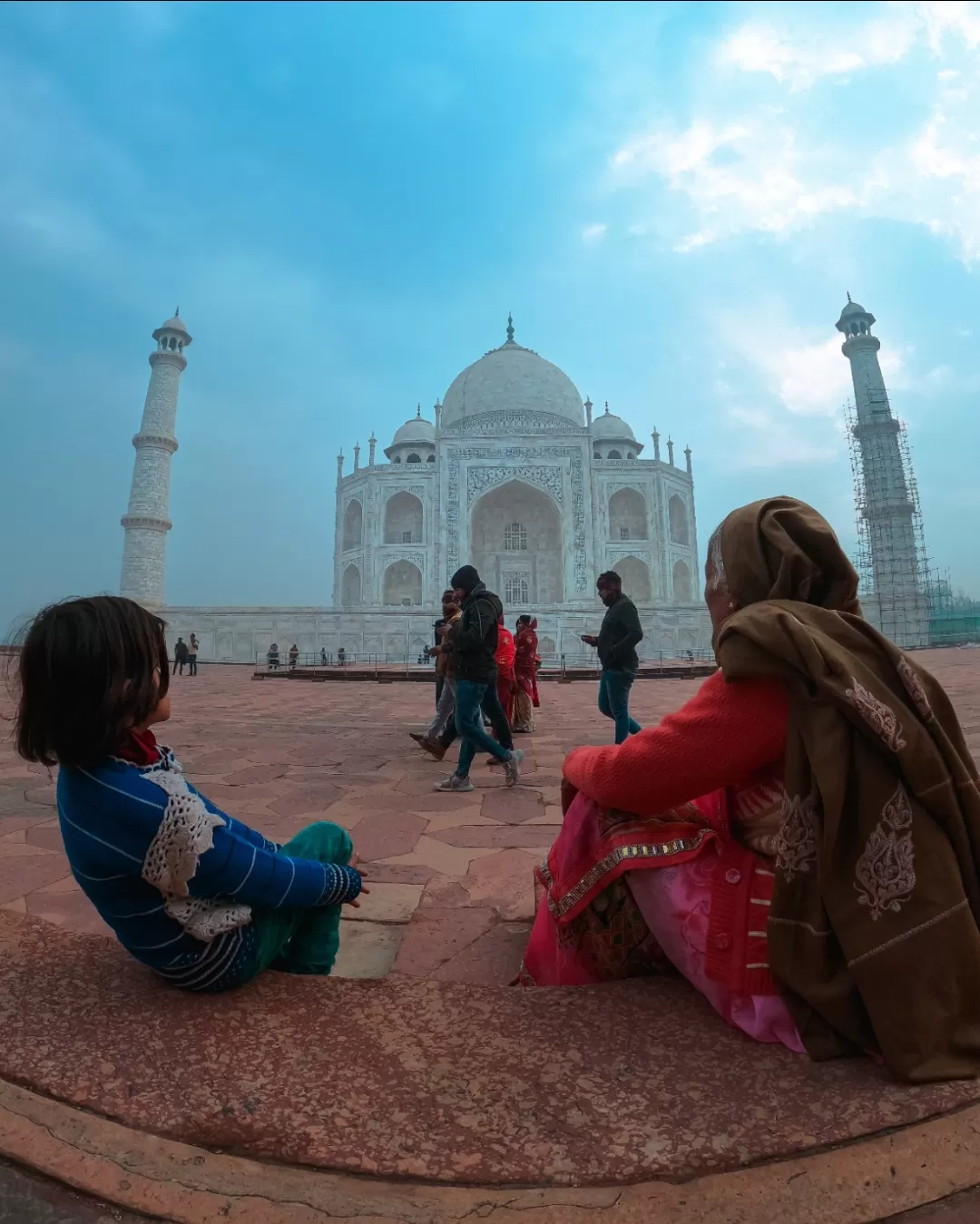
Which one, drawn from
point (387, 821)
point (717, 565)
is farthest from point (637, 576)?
point (717, 565)

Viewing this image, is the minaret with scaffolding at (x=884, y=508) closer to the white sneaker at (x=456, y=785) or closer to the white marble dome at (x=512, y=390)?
the white marble dome at (x=512, y=390)

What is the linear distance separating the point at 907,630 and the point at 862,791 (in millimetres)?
27631

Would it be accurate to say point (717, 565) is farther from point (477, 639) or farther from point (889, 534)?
point (889, 534)

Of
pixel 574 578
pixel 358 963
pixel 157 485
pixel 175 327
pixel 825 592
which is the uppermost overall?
pixel 175 327

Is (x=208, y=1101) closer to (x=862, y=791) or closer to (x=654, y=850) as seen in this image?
(x=654, y=850)

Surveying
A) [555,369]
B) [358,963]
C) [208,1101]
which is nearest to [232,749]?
[358,963]

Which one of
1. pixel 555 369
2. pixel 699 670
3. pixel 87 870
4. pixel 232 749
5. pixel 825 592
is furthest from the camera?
pixel 555 369

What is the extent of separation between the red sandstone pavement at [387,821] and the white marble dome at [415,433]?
26911 mm

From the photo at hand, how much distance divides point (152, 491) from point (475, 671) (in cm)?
2346

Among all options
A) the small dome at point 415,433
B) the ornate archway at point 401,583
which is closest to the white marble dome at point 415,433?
the small dome at point 415,433

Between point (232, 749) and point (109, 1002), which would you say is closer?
point (109, 1002)

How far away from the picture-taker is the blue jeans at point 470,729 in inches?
135

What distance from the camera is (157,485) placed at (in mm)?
23812

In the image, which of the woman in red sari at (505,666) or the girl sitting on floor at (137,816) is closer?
the girl sitting on floor at (137,816)
